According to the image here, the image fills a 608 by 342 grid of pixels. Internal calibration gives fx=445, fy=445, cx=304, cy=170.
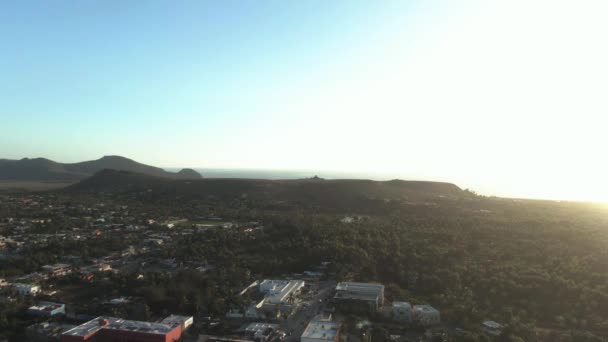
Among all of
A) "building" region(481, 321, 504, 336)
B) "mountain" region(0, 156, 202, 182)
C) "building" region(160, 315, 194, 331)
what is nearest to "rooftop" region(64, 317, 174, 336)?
"building" region(160, 315, 194, 331)

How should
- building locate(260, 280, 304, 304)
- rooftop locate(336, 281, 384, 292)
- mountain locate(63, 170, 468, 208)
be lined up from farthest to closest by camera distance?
mountain locate(63, 170, 468, 208)
rooftop locate(336, 281, 384, 292)
building locate(260, 280, 304, 304)

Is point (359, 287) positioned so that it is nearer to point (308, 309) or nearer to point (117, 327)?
point (308, 309)

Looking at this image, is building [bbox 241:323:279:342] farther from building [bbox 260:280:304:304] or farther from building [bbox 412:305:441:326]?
building [bbox 412:305:441:326]

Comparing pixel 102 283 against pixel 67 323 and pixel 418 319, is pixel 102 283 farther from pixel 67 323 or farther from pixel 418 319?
pixel 418 319

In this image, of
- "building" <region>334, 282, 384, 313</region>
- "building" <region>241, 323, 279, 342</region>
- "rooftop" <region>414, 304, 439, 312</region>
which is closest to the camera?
"building" <region>241, 323, 279, 342</region>

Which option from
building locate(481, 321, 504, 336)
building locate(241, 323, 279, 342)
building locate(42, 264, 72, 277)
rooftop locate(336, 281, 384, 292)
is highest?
rooftop locate(336, 281, 384, 292)

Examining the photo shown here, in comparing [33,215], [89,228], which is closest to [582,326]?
[89,228]

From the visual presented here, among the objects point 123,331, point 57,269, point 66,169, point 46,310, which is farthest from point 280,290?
point 66,169
